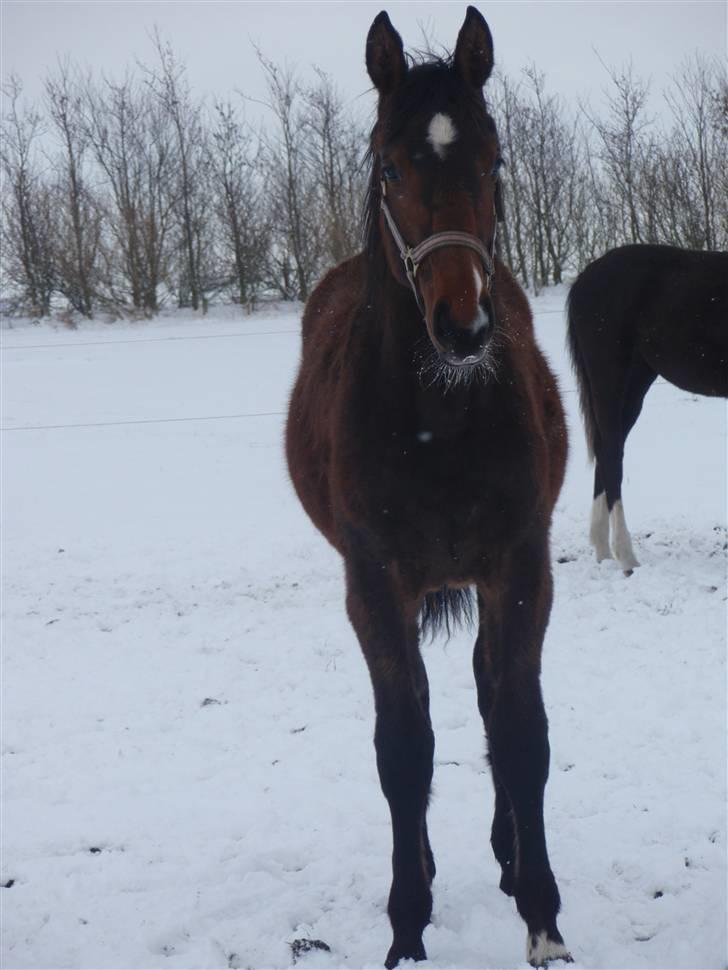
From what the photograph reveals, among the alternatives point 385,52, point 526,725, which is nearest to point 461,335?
point 385,52

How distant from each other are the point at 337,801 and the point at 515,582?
135 cm

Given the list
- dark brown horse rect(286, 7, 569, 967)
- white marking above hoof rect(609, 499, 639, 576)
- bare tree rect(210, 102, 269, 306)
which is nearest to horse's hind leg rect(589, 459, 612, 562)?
white marking above hoof rect(609, 499, 639, 576)

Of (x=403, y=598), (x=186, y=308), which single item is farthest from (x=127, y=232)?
(x=403, y=598)

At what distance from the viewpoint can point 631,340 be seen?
600 centimetres

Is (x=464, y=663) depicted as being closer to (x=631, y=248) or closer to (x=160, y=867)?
(x=160, y=867)

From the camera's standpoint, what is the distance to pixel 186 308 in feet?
82.2

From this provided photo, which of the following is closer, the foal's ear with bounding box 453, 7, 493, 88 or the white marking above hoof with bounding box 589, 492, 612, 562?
the foal's ear with bounding box 453, 7, 493, 88

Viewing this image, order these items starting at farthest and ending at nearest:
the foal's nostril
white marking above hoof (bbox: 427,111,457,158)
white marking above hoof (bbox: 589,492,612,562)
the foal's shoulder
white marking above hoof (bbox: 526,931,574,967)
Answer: white marking above hoof (bbox: 589,492,612,562) → the foal's shoulder → white marking above hoof (bbox: 526,931,574,967) → white marking above hoof (bbox: 427,111,457,158) → the foal's nostril

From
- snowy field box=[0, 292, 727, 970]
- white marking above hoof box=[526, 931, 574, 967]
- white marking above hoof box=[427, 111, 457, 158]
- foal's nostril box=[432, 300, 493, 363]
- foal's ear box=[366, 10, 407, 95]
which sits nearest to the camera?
foal's nostril box=[432, 300, 493, 363]

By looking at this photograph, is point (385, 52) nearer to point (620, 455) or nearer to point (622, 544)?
point (622, 544)

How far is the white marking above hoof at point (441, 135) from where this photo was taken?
1962 mm

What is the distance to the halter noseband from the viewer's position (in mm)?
1886

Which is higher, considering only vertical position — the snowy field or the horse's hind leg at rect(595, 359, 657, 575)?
the horse's hind leg at rect(595, 359, 657, 575)

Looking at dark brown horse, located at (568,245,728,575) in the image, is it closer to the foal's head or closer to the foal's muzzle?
the foal's head
